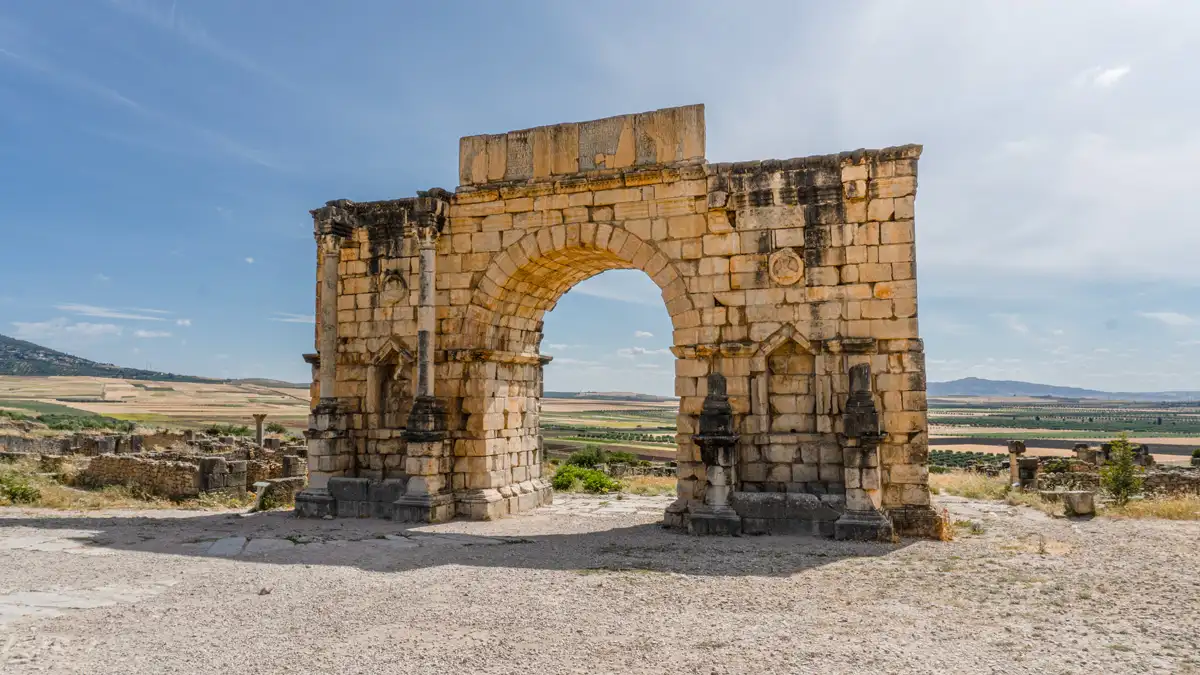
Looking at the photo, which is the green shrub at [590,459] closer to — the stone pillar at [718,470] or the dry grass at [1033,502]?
the dry grass at [1033,502]

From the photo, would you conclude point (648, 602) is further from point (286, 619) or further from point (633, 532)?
point (633, 532)

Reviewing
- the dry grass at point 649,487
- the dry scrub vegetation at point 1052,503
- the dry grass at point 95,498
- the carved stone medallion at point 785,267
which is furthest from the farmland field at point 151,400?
the carved stone medallion at point 785,267

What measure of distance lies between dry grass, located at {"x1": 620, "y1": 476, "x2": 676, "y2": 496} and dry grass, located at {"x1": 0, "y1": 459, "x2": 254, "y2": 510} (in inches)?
297

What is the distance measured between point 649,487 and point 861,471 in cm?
778

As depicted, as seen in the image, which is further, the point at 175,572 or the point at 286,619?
the point at 175,572

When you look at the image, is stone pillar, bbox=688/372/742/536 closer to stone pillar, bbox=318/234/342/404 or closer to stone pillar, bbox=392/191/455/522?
stone pillar, bbox=392/191/455/522

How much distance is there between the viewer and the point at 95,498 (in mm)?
15484

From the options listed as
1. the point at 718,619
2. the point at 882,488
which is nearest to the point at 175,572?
the point at 718,619

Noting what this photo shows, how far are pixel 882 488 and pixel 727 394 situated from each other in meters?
2.29

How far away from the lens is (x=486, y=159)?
1263cm

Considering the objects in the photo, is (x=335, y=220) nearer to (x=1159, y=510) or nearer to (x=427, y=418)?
(x=427, y=418)

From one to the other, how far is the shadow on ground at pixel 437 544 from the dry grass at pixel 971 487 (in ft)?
23.8

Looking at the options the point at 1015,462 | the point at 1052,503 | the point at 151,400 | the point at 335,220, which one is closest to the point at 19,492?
the point at 335,220

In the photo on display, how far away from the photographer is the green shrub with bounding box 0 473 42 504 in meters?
14.1
